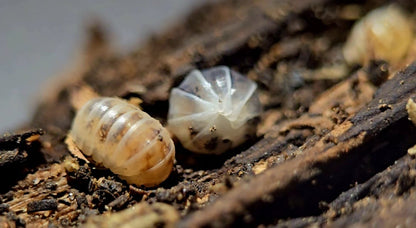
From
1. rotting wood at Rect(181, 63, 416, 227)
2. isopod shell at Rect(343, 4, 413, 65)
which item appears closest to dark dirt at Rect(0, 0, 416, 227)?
rotting wood at Rect(181, 63, 416, 227)

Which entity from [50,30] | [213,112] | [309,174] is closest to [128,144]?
[213,112]

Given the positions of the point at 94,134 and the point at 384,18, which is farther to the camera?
the point at 384,18

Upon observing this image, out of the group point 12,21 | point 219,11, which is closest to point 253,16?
point 219,11

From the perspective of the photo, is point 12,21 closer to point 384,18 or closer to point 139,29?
point 139,29

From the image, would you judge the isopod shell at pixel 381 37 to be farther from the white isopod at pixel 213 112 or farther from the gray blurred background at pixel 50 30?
the gray blurred background at pixel 50 30

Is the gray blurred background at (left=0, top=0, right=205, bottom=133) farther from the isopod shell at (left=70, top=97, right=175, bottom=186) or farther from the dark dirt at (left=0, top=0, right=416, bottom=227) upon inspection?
the isopod shell at (left=70, top=97, right=175, bottom=186)
